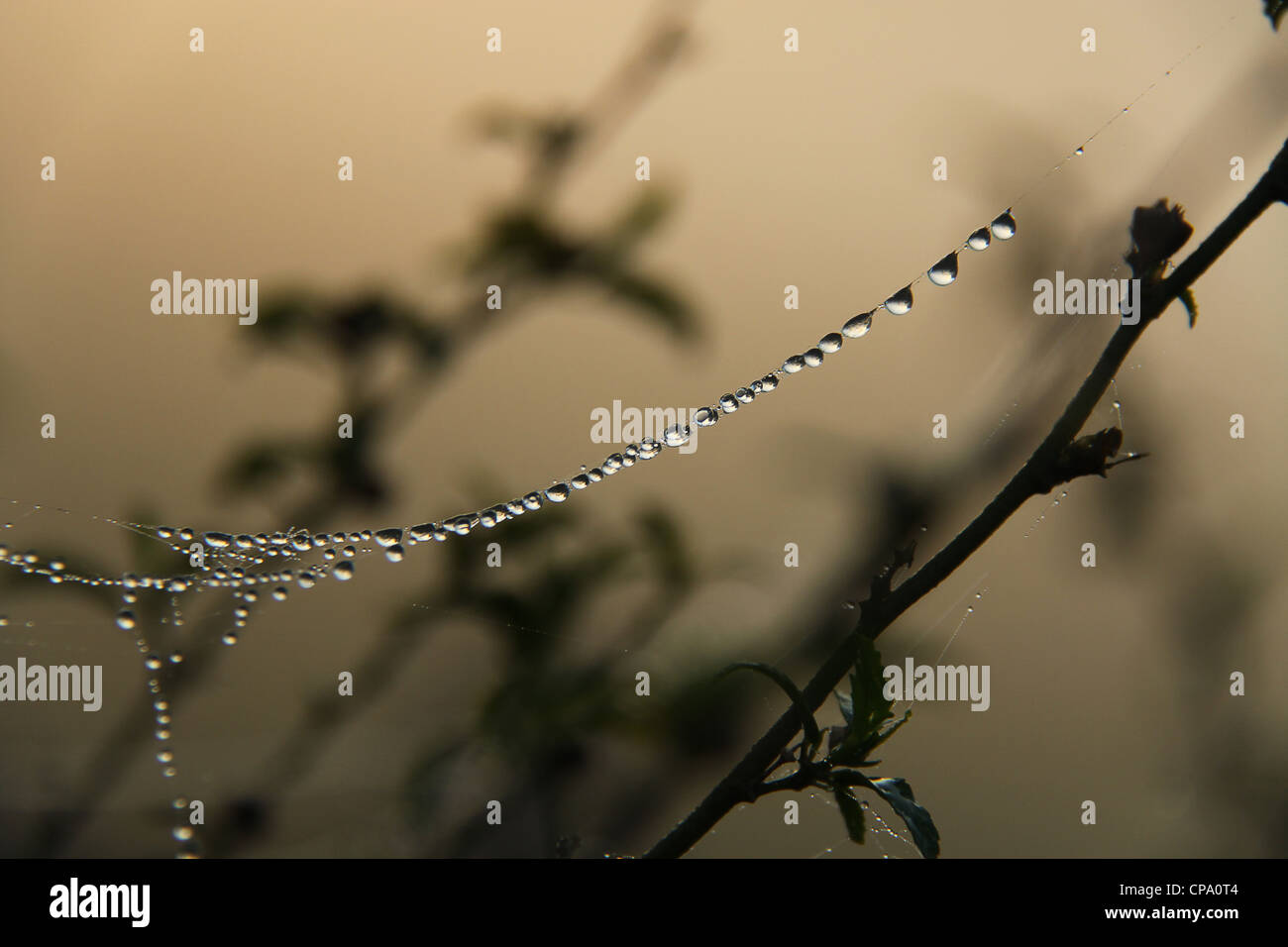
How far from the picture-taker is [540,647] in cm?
52

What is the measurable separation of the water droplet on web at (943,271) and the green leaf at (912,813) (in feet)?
0.74

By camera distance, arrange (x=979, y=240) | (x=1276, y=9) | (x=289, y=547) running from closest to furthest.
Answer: (x=1276, y=9) → (x=979, y=240) → (x=289, y=547)

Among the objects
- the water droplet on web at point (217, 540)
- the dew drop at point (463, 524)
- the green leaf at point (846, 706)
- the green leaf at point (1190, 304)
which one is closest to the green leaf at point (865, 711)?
the green leaf at point (846, 706)

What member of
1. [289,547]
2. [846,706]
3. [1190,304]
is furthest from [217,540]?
[1190,304]

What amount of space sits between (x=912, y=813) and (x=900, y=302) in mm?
247

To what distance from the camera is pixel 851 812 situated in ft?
0.97

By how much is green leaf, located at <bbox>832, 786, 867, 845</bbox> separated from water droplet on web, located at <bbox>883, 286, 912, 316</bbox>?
23cm

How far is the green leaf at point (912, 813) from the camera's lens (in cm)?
28

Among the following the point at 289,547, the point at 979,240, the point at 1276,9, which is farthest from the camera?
the point at 289,547

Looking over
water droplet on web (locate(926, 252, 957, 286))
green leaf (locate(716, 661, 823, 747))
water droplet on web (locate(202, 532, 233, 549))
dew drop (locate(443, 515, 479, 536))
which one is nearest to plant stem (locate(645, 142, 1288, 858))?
green leaf (locate(716, 661, 823, 747))

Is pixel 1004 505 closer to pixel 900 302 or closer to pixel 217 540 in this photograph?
pixel 900 302

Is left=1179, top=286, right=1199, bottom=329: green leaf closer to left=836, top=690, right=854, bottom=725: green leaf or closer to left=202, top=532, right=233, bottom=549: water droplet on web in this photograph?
left=836, top=690, right=854, bottom=725: green leaf

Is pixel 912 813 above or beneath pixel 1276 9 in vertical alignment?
beneath
